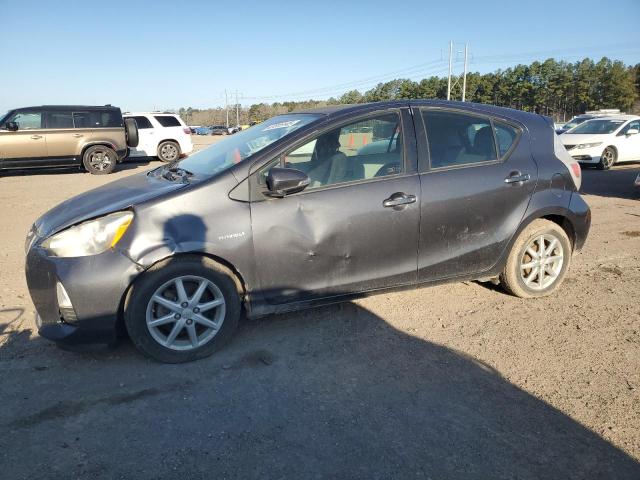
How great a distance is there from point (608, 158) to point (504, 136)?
12352 mm

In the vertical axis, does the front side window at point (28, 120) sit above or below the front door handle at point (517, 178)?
above

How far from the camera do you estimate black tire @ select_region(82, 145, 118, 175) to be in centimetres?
1356

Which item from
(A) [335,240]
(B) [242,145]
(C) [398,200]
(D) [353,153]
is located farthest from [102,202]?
(C) [398,200]

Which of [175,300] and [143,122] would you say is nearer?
[175,300]

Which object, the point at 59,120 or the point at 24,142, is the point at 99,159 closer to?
the point at 59,120

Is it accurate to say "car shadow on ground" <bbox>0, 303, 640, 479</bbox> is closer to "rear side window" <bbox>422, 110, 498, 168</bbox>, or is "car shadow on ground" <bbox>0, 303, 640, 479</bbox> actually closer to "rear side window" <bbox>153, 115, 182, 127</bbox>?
"rear side window" <bbox>422, 110, 498, 168</bbox>

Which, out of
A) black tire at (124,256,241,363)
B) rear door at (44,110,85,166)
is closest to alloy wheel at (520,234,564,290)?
black tire at (124,256,241,363)

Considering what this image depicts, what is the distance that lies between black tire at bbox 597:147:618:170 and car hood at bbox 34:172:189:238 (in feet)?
46.4

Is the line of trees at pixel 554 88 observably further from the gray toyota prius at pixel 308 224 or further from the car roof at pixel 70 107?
the gray toyota prius at pixel 308 224

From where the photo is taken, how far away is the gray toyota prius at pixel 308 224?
3033 mm

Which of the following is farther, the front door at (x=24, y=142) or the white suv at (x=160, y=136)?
the white suv at (x=160, y=136)

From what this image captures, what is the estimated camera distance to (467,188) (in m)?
3.79

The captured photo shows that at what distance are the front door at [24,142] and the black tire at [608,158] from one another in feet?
A: 52.1

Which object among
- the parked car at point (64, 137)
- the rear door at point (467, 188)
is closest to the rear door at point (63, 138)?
the parked car at point (64, 137)
